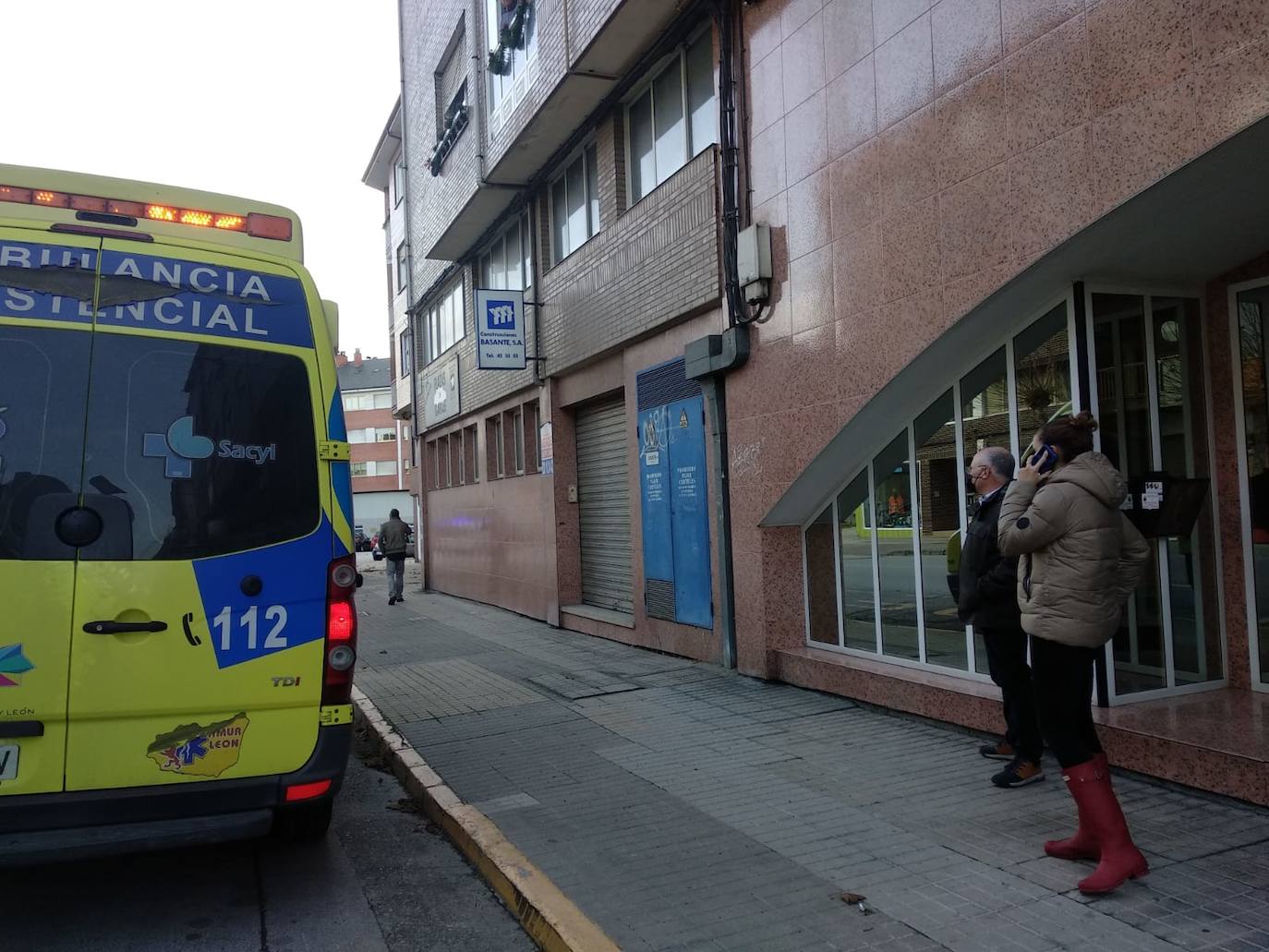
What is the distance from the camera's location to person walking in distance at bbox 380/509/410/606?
747 inches

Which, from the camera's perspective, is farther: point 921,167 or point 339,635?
point 921,167

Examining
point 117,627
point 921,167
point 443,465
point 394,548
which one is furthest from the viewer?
point 443,465

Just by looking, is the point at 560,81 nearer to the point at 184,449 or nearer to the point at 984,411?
the point at 984,411

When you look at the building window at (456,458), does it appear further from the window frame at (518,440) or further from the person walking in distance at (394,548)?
the window frame at (518,440)

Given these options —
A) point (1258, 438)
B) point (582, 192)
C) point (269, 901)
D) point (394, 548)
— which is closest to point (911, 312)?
point (1258, 438)

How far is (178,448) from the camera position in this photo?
161 inches

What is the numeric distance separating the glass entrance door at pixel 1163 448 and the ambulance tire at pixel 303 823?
15.1 ft

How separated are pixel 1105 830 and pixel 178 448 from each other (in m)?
3.98

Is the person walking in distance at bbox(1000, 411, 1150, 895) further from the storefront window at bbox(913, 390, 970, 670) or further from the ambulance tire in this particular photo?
the ambulance tire

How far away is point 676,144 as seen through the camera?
417 inches

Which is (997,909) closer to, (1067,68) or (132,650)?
(132,650)

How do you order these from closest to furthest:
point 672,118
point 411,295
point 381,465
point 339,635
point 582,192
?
point 339,635 → point 672,118 → point 582,192 → point 411,295 → point 381,465

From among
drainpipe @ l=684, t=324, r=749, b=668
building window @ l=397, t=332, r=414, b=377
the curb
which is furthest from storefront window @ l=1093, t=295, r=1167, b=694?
building window @ l=397, t=332, r=414, b=377

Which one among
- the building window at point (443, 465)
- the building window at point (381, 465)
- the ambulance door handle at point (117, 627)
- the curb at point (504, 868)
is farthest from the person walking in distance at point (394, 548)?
the building window at point (381, 465)
